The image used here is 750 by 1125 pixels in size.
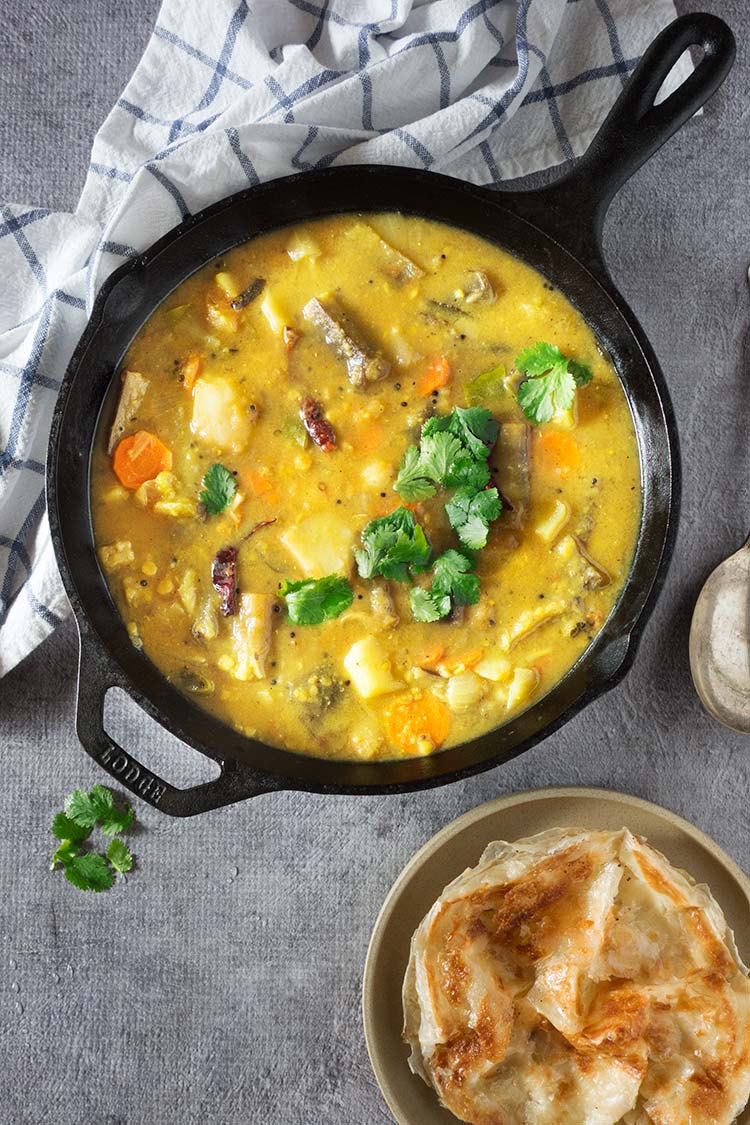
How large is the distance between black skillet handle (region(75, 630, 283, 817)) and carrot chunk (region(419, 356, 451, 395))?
1.33 metres

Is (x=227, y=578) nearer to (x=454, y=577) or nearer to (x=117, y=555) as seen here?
(x=117, y=555)

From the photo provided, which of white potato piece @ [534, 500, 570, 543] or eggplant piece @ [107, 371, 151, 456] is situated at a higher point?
eggplant piece @ [107, 371, 151, 456]

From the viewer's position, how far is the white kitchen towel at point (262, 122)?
3510mm

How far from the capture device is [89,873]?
3795mm

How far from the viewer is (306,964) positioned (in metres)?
3.83

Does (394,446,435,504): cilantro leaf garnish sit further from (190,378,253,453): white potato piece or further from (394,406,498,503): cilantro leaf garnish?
(190,378,253,453): white potato piece

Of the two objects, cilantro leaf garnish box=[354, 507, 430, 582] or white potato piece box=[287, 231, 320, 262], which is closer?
cilantro leaf garnish box=[354, 507, 430, 582]

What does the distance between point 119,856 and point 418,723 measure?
1.27m

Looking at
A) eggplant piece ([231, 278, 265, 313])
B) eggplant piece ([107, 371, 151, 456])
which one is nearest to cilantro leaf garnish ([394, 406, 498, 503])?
eggplant piece ([231, 278, 265, 313])

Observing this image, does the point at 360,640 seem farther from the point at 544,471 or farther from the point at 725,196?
the point at 725,196

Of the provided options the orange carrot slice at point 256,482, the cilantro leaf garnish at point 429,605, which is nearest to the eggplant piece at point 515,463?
the cilantro leaf garnish at point 429,605

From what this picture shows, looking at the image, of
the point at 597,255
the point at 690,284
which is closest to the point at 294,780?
the point at 597,255

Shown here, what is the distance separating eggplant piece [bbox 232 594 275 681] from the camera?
11.0 ft

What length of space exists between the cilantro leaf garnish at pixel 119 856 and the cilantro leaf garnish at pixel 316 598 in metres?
1.18
